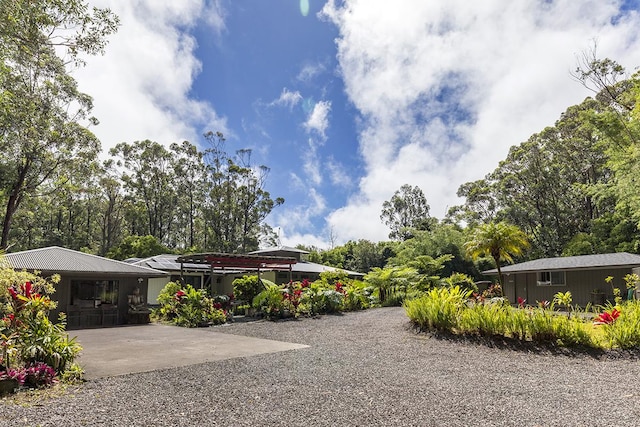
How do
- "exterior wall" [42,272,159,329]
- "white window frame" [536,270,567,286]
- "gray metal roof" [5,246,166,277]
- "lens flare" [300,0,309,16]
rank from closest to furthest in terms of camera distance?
"lens flare" [300,0,309,16] < "gray metal roof" [5,246,166,277] < "exterior wall" [42,272,159,329] < "white window frame" [536,270,567,286]

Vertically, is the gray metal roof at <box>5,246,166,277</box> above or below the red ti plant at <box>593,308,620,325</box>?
above

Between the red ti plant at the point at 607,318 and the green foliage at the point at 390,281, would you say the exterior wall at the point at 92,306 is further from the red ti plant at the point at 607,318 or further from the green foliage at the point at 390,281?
the red ti plant at the point at 607,318

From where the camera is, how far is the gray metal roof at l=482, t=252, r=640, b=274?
16109 mm

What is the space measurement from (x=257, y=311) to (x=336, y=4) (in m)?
11.6

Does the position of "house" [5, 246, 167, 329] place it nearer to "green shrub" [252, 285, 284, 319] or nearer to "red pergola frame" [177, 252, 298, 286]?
"red pergola frame" [177, 252, 298, 286]

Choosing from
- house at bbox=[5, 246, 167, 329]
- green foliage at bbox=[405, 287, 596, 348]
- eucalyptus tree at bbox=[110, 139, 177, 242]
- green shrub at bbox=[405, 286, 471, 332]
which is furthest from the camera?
eucalyptus tree at bbox=[110, 139, 177, 242]

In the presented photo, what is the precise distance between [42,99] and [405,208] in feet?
133

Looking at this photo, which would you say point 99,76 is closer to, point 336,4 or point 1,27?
point 1,27

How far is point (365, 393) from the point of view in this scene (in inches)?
191

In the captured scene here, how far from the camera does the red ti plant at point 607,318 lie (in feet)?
25.2

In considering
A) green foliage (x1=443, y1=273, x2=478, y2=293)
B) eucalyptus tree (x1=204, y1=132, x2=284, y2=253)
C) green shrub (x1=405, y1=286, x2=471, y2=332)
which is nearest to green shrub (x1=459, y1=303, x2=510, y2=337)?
green shrub (x1=405, y1=286, x2=471, y2=332)

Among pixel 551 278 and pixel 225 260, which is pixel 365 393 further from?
pixel 551 278

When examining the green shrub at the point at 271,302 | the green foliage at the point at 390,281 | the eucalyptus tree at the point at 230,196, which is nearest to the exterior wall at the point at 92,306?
the green shrub at the point at 271,302

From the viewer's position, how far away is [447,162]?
23.4 meters
